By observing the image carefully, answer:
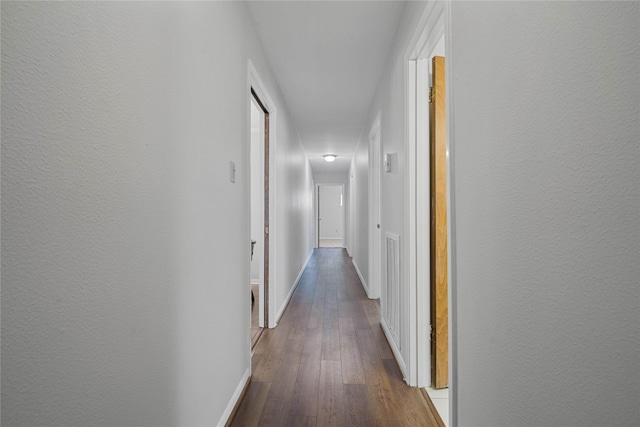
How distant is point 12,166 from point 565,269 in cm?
106

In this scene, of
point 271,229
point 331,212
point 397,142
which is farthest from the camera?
point 331,212

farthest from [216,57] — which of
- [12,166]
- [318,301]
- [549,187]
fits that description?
[318,301]

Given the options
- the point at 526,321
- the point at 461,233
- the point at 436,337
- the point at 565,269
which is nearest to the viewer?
the point at 565,269

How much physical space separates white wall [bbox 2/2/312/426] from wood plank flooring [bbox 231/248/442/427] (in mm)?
473

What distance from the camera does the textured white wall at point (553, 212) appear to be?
0.56 m

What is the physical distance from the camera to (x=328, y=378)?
2186 millimetres

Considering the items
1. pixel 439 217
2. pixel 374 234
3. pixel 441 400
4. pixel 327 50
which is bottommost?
pixel 441 400

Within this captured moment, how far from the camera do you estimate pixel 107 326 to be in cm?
79

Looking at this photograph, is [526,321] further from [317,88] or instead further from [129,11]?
[317,88]

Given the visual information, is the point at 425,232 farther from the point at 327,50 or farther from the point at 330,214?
the point at 330,214

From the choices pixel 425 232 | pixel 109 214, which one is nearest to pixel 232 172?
pixel 109 214

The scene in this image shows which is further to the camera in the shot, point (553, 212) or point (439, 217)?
point (439, 217)

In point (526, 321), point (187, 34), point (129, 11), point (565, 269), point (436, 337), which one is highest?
point (187, 34)

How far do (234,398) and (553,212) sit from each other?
1.81 meters
